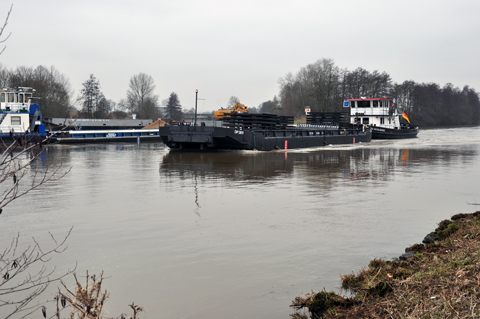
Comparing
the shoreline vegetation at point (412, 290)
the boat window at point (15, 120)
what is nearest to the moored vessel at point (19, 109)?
the boat window at point (15, 120)

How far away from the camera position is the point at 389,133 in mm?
46875

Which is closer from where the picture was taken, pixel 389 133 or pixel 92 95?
pixel 389 133

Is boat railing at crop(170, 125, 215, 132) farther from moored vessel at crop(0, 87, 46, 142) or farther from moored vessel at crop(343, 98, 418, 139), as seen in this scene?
moored vessel at crop(343, 98, 418, 139)

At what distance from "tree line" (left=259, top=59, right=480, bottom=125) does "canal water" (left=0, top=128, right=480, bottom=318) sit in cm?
4868

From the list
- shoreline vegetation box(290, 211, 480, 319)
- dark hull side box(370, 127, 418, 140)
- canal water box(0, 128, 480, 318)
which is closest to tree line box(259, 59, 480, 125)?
dark hull side box(370, 127, 418, 140)

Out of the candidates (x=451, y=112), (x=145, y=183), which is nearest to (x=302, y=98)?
(x=451, y=112)

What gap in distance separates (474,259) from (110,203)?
8.32 metres

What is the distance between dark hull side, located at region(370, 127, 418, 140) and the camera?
45812 mm

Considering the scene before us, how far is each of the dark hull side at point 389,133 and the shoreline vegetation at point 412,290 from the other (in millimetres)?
41040

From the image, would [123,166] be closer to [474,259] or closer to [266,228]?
[266,228]

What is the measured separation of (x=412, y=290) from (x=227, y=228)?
438 centimetres

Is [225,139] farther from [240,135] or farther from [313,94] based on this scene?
[313,94]

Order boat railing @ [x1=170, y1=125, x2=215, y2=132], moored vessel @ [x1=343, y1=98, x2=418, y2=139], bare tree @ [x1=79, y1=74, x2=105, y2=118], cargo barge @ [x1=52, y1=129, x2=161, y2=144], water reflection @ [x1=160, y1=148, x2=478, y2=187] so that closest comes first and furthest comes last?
water reflection @ [x1=160, y1=148, x2=478, y2=187] → boat railing @ [x1=170, y1=125, x2=215, y2=132] → cargo barge @ [x1=52, y1=129, x2=161, y2=144] → moored vessel @ [x1=343, y1=98, x2=418, y2=139] → bare tree @ [x1=79, y1=74, x2=105, y2=118]

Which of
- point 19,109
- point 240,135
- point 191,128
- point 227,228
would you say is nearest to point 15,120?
point 19,109
